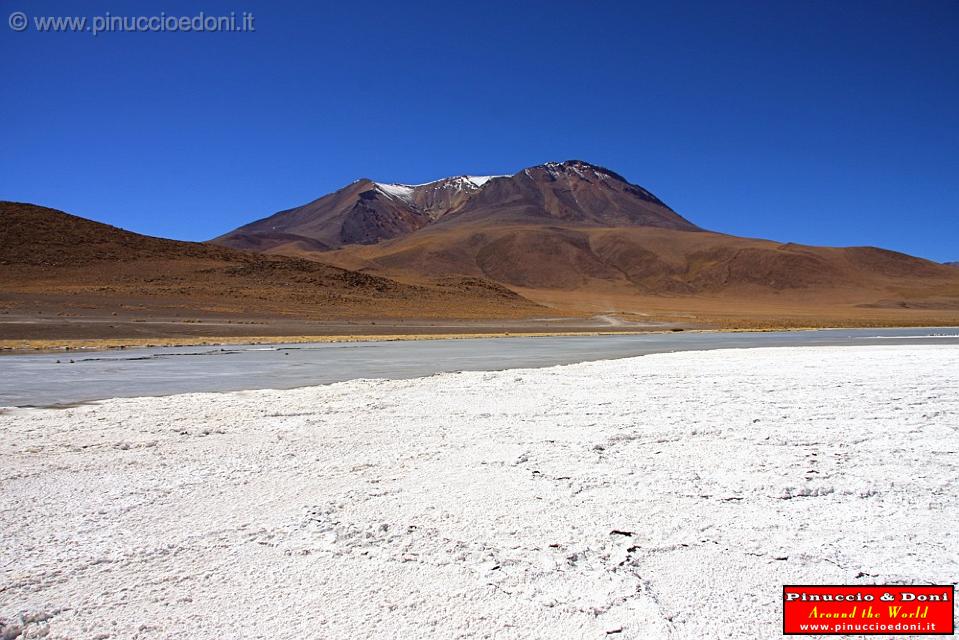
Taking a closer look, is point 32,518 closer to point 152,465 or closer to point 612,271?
point 152,465

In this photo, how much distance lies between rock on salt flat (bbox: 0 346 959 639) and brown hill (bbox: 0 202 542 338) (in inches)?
1414

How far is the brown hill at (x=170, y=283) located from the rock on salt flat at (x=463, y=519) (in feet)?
118

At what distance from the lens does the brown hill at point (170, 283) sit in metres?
44.6

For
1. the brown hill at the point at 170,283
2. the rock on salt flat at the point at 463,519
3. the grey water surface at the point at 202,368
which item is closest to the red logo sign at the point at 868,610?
the rock on salt flat at the point at 463,519

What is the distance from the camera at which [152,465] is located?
5555 mm

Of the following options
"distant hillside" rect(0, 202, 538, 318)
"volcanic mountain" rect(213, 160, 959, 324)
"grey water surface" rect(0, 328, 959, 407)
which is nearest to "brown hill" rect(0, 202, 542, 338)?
"distant hillside" rect(0, 202, 538, 318)

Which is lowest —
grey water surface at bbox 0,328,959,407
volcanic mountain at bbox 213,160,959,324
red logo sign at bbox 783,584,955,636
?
red logo sign at bbox 783,584,955,636

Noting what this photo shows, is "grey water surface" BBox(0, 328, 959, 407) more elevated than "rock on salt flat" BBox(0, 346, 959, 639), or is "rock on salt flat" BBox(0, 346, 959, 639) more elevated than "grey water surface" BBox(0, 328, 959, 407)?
"grey water surface" BBox(0, 328, 959, 407)

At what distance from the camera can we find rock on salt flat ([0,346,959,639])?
3.01 meters

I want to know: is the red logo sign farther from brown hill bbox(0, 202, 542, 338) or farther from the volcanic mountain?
the volcanic mountain

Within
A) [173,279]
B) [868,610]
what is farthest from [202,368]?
[173,279]

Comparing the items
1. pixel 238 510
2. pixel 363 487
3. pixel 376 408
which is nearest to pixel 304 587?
pixel 238 510

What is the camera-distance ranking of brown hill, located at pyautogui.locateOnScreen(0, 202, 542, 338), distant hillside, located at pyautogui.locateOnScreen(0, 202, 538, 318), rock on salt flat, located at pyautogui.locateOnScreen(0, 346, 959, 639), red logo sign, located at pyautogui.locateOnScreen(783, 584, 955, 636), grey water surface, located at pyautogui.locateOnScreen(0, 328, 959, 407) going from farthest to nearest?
distant hillside, located at pyautogui.locateOnScreen(0, 202, 538, 318) → brown hill, located at pyautogui.locateOnScreen(0, 202, 542, 338) → grey water surface, located at pyautogui.locateOnScreen(0, 328, 959, 407) → rock on salt flat, located at pyautogui.locateOnScreen(0, 346, 959, 639) → red logo sign, located at pyautogui.locateOnScreen(783, 584, 955, 636)

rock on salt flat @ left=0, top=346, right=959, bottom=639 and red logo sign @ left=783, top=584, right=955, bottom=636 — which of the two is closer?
red logo sign @ left=783, top=584, right=955, bottom=636
